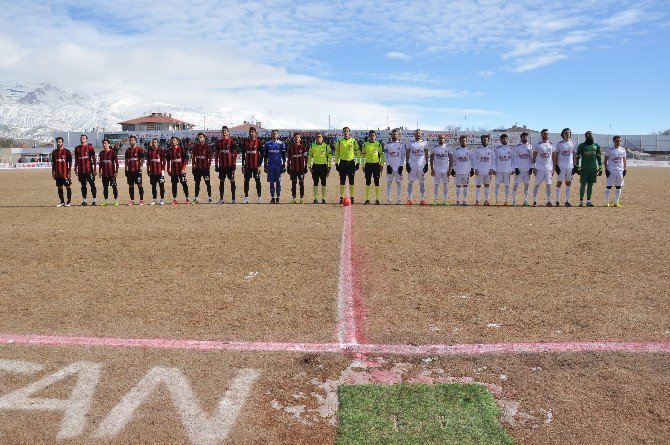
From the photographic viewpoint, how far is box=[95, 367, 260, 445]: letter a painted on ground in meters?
3.02

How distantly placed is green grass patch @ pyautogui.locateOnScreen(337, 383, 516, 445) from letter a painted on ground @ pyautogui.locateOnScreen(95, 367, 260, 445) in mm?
654

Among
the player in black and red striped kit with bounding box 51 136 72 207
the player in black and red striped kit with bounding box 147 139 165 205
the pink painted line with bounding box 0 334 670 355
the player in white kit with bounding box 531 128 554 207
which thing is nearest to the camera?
the pink painted line with bounding box 0 334 670 355

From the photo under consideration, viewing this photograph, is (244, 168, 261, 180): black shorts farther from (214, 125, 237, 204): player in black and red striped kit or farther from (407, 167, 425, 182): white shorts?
(407, 167, 425, 182): white shorts

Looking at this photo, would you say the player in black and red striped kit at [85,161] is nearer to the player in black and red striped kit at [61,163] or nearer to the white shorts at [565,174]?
the player in black and red striped kit at [61,163]

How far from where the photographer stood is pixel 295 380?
364 centimetres

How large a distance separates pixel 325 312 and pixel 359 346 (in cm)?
92

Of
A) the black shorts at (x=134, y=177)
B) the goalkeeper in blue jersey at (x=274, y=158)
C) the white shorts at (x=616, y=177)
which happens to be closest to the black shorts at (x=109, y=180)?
the black shorts at (x=134, y=177)

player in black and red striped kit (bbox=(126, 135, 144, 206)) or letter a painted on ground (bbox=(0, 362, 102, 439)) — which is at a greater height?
player in black and red striped kit (bbox=(126, 135, 144, 206))

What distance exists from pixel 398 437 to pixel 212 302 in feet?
9.81

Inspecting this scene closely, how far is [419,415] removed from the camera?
124 inches

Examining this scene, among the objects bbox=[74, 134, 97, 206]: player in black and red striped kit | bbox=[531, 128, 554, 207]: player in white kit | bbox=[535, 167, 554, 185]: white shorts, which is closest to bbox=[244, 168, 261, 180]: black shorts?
bbox=[74, 134, 97, 206]: player in black and red striped kit

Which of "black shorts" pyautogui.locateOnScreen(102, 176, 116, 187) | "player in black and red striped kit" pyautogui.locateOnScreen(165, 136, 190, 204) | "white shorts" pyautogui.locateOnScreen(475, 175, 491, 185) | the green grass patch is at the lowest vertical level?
the green grass patch

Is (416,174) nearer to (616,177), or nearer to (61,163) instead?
(616,177)

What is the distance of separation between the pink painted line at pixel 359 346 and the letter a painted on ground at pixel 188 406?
47 cm
